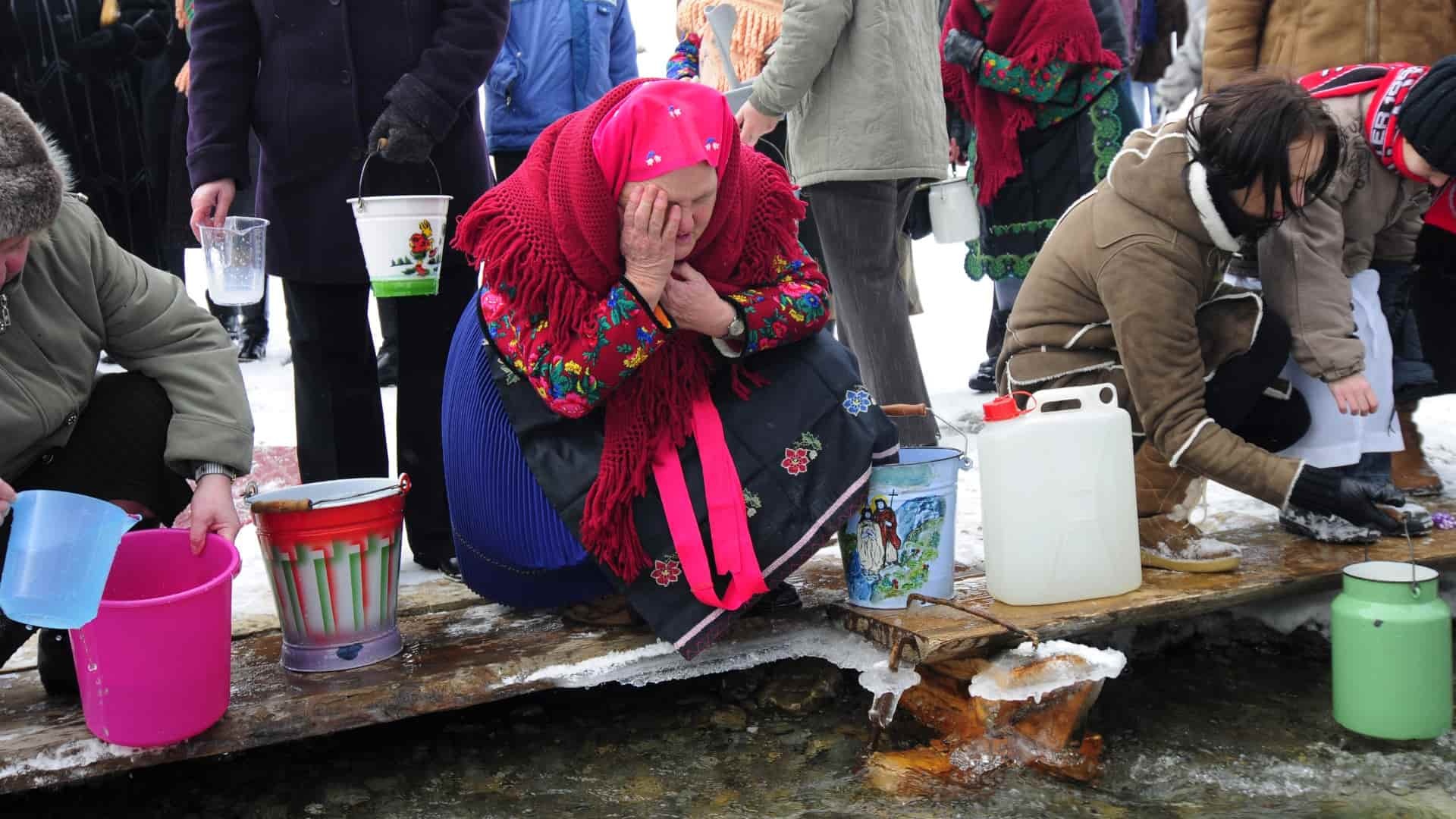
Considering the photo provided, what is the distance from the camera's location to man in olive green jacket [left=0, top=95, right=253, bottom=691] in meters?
1.95

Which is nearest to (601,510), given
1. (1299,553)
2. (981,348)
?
(1299,553)

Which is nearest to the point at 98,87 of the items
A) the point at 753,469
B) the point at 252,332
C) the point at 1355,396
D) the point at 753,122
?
the point at 252,332

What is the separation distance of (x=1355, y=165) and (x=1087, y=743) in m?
1.56

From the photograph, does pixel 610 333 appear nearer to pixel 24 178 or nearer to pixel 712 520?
pixel 712 520

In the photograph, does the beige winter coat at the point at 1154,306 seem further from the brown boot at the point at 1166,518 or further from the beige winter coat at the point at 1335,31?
the beige winter coat at the point at 1335,31

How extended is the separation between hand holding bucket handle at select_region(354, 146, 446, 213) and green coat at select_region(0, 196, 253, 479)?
43 centimetres

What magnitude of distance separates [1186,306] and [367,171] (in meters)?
1.73

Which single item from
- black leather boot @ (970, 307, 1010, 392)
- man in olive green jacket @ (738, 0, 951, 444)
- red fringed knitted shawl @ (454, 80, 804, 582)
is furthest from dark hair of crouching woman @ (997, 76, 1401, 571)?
black leather boot @ (970, 307, 1010, 392)

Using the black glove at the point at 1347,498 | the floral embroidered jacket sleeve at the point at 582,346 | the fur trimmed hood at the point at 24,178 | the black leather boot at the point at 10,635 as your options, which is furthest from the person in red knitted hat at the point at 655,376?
the black glove at the point at 1347,498

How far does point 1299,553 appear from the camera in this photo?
2.75 m

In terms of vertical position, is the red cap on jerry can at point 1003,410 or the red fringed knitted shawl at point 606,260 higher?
the red fringed knitted shawl at point 606,260

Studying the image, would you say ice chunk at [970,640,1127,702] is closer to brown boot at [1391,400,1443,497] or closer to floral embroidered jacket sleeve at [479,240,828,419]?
floral embroidered jacket sleeve at [479,240,828,419]

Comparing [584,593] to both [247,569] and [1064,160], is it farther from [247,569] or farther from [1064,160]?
[1064,160]

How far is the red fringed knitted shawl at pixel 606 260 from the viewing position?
81.3 inches
